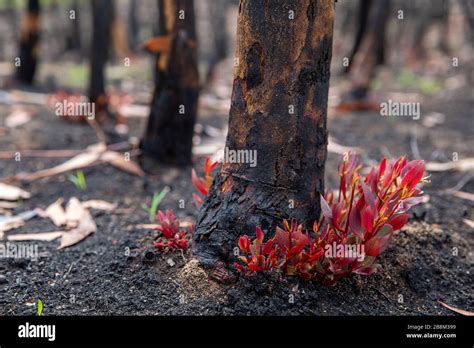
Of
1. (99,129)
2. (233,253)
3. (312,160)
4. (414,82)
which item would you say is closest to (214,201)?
(233,253)

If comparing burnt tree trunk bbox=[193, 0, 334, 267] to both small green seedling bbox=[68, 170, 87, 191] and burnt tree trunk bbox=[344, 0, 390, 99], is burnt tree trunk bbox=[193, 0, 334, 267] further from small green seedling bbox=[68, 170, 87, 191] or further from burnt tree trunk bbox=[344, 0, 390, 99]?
burnt tree trunk bbox=[344, 0, 390, 99]

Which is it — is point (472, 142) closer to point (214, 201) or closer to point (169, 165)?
point (169, 165)

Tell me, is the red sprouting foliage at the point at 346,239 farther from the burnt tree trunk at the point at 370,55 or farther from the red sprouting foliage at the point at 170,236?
the burnt tree trunk at the point at 370,55

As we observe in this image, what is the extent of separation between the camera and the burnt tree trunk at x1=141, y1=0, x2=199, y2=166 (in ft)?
17.7

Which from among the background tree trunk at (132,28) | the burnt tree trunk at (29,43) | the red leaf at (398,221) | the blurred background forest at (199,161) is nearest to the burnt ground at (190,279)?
the blurred background forest at (199,161)

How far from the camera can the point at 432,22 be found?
661 inches

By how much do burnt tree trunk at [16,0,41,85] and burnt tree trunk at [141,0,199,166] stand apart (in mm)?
4630

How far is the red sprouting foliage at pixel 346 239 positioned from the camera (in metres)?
2.80

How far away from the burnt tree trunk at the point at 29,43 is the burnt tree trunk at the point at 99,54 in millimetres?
2538

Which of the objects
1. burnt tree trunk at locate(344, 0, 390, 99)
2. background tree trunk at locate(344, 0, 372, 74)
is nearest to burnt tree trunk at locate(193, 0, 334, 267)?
burnt tree trunk at locate(344, 0, 390, 99)

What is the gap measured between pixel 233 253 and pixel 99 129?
4345mm

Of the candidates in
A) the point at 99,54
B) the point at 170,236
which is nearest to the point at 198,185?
the point at 170,236

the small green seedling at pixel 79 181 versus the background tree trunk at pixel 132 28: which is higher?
the background tree trunk at pixel 132 28

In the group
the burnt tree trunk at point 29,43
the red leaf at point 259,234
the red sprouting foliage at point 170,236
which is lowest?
the red sprouting foliage at point 170,236
